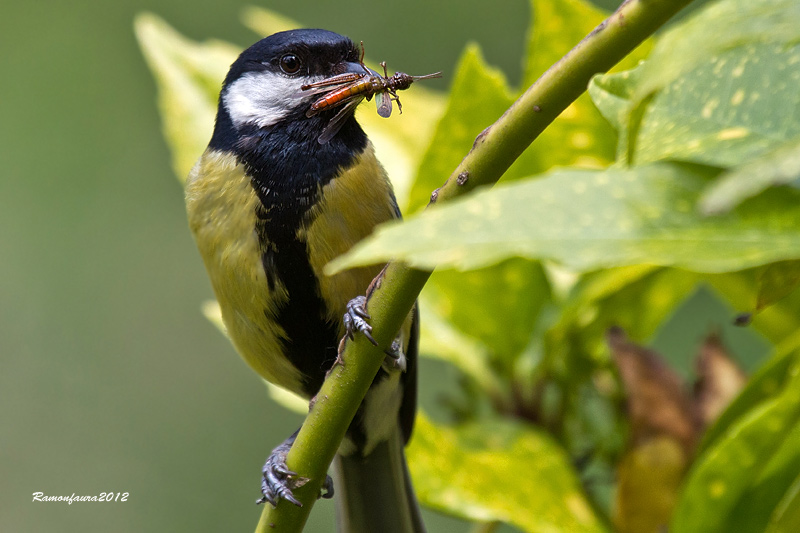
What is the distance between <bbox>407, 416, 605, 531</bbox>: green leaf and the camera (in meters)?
0.96

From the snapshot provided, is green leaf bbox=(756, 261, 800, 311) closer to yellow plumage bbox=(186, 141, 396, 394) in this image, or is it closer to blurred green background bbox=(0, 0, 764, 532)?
yellow plumage bbox=(186, 141, 396, 394)

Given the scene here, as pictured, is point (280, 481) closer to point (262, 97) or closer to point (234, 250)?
point (234, 250)

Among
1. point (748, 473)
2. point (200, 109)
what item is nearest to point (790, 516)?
point (748, 473)

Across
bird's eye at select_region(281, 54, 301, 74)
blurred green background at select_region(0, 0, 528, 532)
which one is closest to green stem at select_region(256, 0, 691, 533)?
bird's eye at select_region(281, 54, 301, 74)

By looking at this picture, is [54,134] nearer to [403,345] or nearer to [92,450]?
[92,450]

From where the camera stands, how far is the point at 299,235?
1.20 meters

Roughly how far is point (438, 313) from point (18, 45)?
331 cm

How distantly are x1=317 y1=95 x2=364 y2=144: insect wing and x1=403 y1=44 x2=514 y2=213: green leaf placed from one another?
0.24 m

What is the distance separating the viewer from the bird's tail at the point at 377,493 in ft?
A: 4.33

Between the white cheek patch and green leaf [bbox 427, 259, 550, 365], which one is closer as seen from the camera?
green leaf [bbox 427, 259, 550, 365]

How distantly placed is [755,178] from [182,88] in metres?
1.11

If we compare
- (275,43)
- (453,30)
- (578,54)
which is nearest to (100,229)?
(453,30)

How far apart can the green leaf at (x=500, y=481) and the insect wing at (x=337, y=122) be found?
459 mm

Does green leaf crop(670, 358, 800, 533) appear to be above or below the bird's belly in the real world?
below
